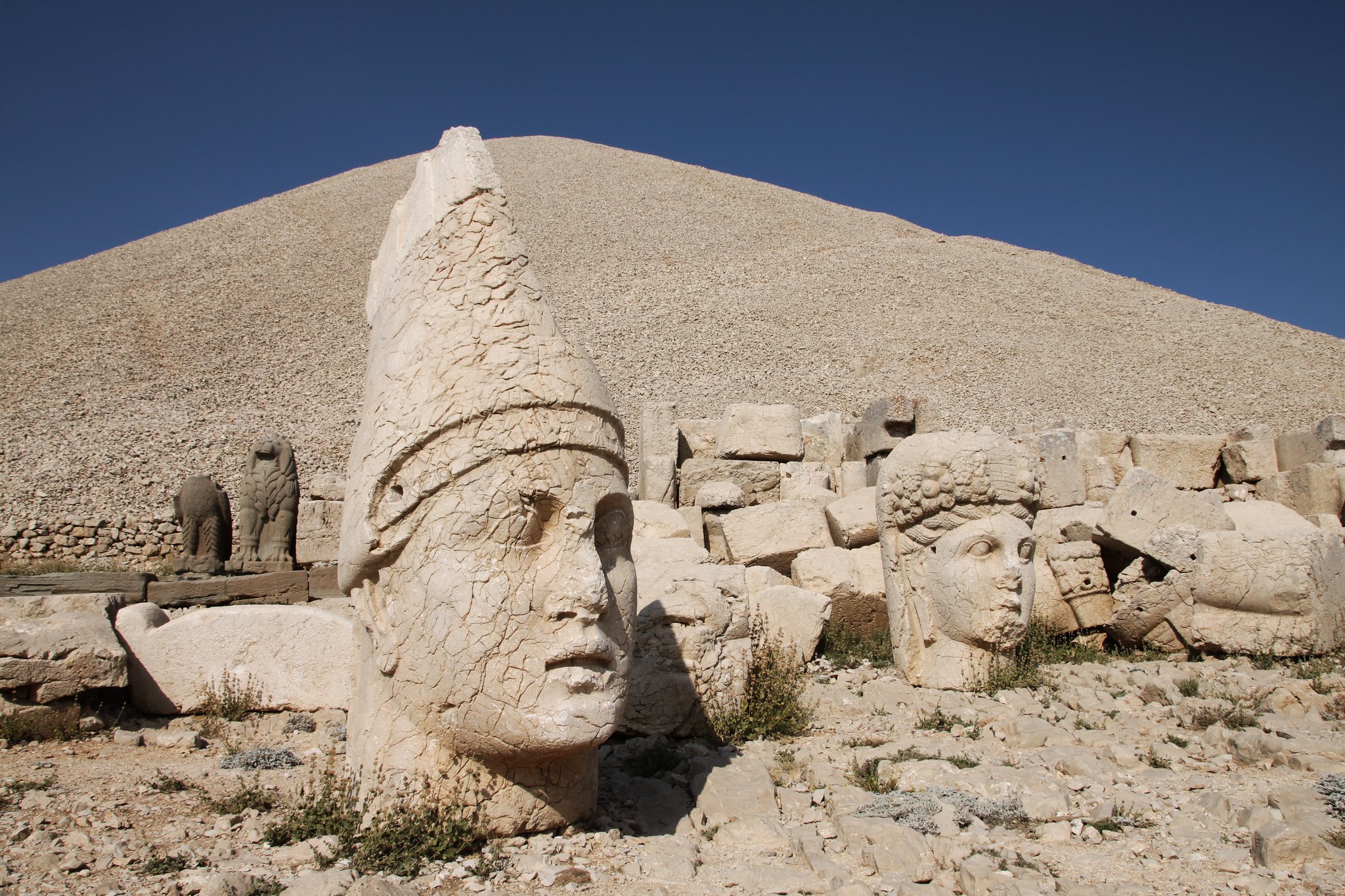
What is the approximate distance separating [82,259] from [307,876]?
34.1 meters

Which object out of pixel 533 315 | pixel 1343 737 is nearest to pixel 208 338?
pixel 533 315

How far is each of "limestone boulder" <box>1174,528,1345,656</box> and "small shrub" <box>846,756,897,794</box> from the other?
310 cm

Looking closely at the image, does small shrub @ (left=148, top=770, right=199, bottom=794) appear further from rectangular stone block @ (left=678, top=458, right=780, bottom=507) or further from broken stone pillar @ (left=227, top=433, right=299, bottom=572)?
rectangular stone block @ (left=678, top=458, right=780, bottom=507)

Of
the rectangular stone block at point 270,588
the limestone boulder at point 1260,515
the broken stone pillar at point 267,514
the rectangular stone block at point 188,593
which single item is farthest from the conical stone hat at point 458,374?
the broken stone pillar at point 267,514

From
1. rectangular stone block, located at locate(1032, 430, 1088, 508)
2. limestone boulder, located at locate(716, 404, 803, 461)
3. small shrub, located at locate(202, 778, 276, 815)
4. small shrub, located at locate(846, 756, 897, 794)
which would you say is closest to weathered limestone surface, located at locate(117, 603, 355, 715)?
small shrub, located at locate(202, 778, 276, 815)

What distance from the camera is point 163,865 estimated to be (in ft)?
8.07

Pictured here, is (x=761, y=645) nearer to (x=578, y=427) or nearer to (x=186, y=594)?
(x=578, y=427)

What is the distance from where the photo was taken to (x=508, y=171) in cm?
4034

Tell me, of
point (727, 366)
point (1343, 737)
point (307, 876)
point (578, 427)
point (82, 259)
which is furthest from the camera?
point (82, 259)

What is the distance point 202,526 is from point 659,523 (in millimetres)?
5207

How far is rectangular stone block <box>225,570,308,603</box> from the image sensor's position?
7914mm

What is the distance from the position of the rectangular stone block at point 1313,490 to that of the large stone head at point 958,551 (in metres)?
5.83

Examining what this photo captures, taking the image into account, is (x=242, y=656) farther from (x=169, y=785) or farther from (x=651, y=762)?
(x=651, y=762)

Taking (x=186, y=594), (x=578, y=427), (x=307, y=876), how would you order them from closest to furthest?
(x=307, y=876), (x=578, y=427), (x=186, y=594)
